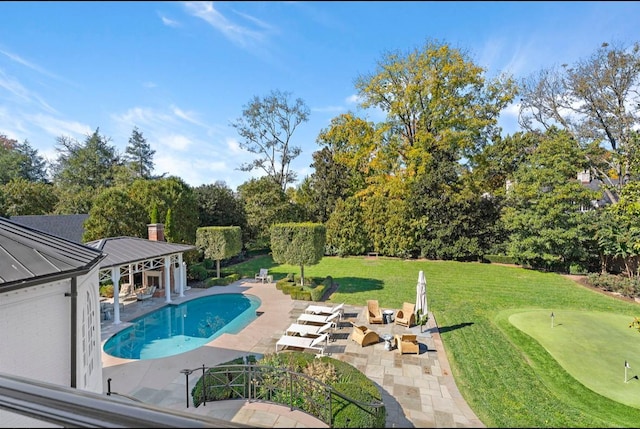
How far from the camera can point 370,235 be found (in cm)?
2994

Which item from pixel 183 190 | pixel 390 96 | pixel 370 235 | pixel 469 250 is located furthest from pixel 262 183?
pixel 469 250

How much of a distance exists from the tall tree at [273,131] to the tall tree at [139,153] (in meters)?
18.0

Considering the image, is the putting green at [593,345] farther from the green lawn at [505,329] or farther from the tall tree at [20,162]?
the tall tree at [20,162]

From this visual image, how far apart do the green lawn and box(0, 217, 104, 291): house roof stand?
6.01 metres

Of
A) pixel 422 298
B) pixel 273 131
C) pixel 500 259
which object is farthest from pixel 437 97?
pixel 422 298

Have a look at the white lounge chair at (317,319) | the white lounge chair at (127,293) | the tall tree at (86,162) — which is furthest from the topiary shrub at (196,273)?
the tall tree at (86,162)

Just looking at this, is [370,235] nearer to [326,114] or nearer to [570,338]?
[326,114]

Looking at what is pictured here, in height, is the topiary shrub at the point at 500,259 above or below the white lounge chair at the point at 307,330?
above

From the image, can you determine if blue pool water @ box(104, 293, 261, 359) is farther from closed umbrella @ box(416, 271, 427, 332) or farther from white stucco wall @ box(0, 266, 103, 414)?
closed umbrella @ box(416, 271, 427, 332)

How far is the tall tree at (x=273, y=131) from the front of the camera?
36.7 meters

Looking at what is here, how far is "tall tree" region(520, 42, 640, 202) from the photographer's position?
20.0 m

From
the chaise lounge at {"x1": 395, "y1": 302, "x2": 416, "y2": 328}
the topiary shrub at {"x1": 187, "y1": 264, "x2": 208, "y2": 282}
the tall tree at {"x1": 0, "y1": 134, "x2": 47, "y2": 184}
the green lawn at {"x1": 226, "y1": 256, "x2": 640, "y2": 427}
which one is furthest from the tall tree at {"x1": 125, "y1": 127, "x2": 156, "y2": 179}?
the chaise lounge at {"x1": 395, "y1": 302, "x2": 416, "y2": 328}

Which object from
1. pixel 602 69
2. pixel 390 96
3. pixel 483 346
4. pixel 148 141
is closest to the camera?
pixel 483 346

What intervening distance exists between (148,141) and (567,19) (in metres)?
53.5
